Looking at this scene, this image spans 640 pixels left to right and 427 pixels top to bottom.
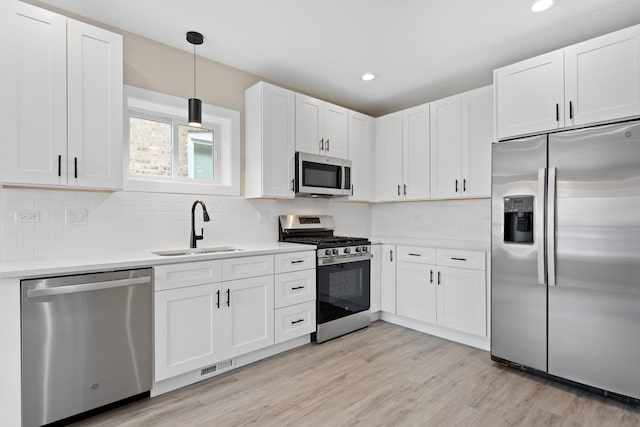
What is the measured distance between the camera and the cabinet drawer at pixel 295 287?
2.88 metres

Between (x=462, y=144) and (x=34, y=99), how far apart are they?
3.46 meters

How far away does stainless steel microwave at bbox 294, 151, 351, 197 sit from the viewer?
3387mm

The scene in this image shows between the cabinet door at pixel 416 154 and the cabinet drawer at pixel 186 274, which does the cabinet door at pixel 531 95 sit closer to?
the cabinet door at pixel 416 154

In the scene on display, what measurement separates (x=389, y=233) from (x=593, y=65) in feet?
8.82

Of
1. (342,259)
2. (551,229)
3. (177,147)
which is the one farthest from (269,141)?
(551,229)

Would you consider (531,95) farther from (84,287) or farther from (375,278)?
(84,287)

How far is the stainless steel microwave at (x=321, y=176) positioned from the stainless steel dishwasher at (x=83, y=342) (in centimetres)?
174

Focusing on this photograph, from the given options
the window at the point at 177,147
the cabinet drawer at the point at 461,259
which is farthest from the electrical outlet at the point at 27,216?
the cabinet drawer at the point at 461,259

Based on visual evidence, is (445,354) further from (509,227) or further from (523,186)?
(523,186)

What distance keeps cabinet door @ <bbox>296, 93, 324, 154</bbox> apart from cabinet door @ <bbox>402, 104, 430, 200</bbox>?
1.03 meters

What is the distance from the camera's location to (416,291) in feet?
11.5

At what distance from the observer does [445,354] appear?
2.96 meters

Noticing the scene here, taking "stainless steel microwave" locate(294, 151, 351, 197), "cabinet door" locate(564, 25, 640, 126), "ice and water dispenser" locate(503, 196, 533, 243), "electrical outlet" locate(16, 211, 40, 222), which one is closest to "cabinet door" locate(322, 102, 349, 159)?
"stainless steel microwave" locate(294, 151, 351, 197)

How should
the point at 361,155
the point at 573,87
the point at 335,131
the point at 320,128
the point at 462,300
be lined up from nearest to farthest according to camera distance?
the point at 573,87, the point at 462,300, the point at 320,128, the point at 335,131, the point at 361,155
